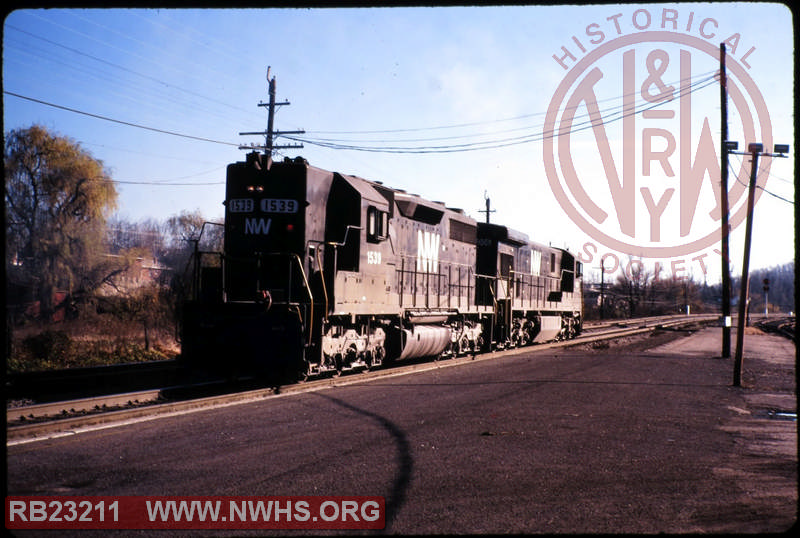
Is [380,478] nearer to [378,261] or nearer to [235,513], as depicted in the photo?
[235,513]

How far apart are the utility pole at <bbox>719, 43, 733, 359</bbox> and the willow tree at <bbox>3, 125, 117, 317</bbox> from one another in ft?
87.3

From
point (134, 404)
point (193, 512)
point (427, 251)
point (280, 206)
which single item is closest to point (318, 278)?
point (280, 206)

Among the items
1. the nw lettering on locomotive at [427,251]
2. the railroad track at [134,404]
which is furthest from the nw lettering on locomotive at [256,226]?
the nw lettering on locomotive at [427,251]

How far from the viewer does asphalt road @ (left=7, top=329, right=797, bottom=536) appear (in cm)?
555

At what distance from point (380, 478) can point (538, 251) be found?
21.0 meters

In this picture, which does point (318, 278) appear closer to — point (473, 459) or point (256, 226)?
point (256, 226)

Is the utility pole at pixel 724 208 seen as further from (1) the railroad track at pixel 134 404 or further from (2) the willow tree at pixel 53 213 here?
(2) the willow tree at pixel 53 213

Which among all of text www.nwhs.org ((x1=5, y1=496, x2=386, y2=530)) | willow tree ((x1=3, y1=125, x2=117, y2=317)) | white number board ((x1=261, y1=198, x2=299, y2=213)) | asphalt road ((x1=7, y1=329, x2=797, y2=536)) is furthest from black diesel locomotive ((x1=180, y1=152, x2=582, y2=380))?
willow tree ((x1=3, y1=125, x2=117, y2=317))

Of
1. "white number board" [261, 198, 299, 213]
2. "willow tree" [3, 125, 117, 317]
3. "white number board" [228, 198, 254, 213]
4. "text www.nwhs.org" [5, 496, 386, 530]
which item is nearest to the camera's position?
"text www.nwhs.org" [5, 496, 386, 530]

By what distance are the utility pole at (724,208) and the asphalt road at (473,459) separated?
11.4 m

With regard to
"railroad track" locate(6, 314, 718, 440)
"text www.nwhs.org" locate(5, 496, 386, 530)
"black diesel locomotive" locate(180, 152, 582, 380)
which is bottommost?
"text www.nwhs.org" locate(5, 496, 386, 530)

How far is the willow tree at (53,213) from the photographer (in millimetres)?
27281

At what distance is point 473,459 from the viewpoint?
716 centimetres

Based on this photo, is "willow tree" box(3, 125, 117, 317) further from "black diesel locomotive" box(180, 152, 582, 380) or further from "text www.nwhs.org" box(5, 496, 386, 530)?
"text www.nwhs.org" box(5, 496, 386, 530)
